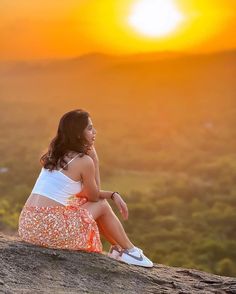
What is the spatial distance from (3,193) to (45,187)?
33.1 m

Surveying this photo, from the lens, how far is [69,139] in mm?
5039

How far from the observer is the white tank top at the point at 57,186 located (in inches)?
197

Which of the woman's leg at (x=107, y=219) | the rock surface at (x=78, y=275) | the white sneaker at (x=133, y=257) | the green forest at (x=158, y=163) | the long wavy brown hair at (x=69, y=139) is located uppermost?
the green forest at (x=158, y=163)

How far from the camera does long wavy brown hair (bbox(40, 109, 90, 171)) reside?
501 centimetres

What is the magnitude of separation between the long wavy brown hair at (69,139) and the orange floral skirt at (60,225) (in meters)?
0.35

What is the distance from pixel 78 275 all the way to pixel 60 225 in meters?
0.42

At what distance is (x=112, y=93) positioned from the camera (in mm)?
80500

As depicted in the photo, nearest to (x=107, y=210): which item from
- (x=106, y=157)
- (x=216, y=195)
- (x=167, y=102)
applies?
(x=216, y=195)

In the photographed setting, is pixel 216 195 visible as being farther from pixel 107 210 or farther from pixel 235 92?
pixel 235 92

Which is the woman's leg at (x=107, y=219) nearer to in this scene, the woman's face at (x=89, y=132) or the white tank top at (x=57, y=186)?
the white tank top at (x=57, y=186)

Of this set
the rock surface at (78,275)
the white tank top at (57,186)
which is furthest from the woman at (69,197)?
the rock surface at (78,275)

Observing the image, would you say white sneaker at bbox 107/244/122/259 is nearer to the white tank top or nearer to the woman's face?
the white tank top

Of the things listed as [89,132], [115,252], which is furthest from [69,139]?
[115,252]

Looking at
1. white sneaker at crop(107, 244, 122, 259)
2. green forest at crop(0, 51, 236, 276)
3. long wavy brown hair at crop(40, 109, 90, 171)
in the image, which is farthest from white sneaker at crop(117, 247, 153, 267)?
green forest at crop(0, 51, 236, 276)
